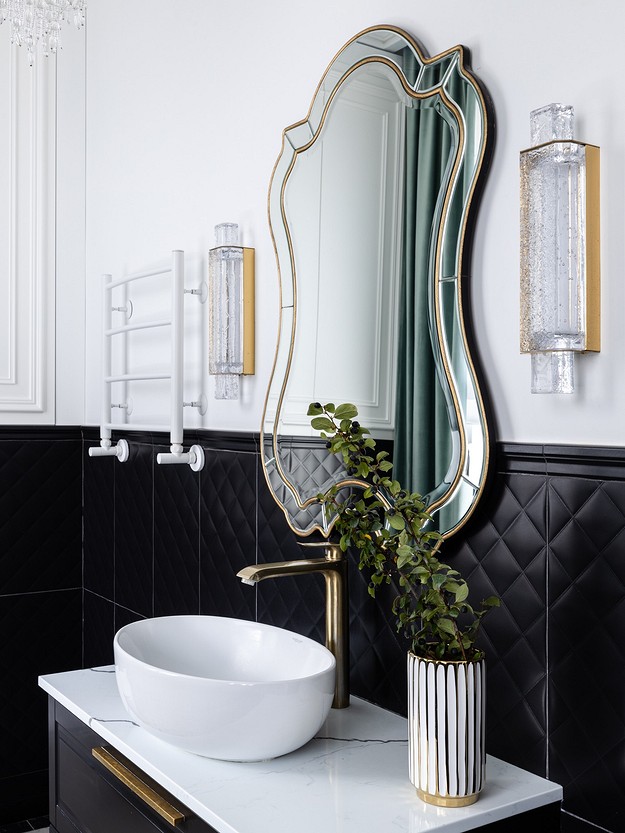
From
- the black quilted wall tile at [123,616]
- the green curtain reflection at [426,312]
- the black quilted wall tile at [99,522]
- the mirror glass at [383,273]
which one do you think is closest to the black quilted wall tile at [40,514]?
the black quilted wall tile at [99,522]

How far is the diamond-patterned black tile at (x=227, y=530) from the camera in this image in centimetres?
215

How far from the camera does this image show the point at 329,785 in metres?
1.33

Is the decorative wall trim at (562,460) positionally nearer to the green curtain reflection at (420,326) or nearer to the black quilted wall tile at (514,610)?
the black quilted wall tile at (514,610)

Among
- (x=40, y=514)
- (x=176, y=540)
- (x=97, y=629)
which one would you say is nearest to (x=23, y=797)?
(x=97, y=629)

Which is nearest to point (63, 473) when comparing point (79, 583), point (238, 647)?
point (79, 583)

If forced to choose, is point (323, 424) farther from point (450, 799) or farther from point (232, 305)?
point (232, 305)

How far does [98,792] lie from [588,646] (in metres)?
0.97

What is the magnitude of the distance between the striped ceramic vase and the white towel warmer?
46.9 inches

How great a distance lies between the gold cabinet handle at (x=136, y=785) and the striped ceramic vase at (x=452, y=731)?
1.29 feet

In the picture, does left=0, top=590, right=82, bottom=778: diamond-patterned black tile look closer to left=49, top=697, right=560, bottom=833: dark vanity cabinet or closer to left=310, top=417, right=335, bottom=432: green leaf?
left=49, top=697, right=560, bottom=833: dark vanity cabinet

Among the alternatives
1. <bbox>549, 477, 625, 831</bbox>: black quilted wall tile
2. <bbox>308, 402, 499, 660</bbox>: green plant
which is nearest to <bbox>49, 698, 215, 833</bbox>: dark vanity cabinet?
<bbox>308, 402, 499, 660</bbox>: green plant

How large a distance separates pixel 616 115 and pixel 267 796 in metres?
1.14

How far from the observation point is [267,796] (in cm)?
129

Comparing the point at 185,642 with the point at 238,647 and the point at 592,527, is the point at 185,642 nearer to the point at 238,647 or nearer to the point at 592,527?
the point at 238,647
